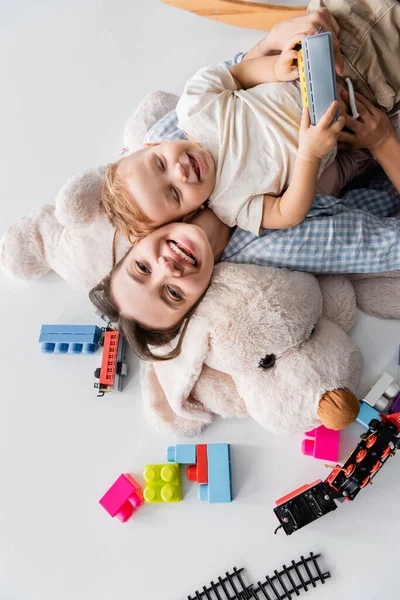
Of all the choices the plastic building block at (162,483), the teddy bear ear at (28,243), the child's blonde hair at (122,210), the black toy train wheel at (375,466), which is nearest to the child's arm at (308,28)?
the child's blonde hair at (122,210)

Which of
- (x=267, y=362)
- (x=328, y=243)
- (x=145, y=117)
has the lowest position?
(x=267, y=362)

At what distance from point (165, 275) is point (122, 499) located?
1.54 feet

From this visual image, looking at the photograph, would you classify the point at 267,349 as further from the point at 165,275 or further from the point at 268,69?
the point at 268,69

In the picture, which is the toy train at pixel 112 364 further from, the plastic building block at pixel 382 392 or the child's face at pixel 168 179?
the plastic building block at pixel 382 392

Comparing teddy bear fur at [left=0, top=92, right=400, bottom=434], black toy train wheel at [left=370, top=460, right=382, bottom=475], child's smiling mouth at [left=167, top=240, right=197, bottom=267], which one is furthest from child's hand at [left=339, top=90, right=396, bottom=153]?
black toy train wheel at [left=370, top=460, right=382, bottom=475]

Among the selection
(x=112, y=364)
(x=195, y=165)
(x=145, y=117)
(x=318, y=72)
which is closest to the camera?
(x=318, y=72)

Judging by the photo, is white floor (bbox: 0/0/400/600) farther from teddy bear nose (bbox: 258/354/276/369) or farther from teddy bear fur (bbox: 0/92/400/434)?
teddy bear nose (bbox: 258/354/276/369)

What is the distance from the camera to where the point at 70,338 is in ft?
3.65

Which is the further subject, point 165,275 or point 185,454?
point 185,454

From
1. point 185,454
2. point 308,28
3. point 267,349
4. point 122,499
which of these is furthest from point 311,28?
point 122,499

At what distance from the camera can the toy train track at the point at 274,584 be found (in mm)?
918

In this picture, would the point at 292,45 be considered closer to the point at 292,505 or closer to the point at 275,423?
the point at 275,423

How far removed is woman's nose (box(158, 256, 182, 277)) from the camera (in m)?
0.87

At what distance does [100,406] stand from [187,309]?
33cm
